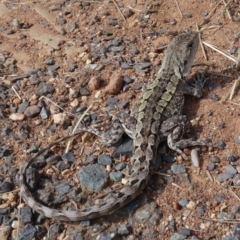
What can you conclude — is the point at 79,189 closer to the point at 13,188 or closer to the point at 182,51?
the point at 13,188

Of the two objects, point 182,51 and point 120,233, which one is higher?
point 182,51

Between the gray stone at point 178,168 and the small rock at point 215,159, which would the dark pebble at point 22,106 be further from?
the small rock at point 215,159

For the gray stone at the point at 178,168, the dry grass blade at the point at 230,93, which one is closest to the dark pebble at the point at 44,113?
the gray stone at the point at 178,168

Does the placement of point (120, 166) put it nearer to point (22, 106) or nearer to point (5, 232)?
point (5, 232)

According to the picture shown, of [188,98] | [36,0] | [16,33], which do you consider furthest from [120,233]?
[36,0]

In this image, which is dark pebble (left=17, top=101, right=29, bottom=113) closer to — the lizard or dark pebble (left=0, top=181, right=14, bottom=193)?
the lizard

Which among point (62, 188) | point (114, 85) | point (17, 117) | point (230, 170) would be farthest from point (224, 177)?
point (17, 117)
